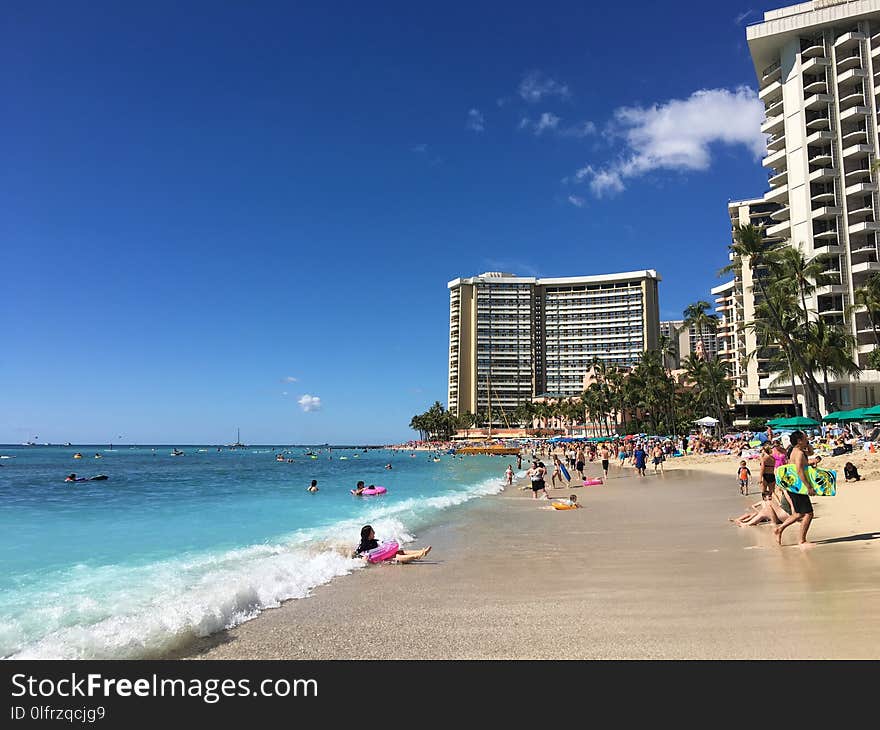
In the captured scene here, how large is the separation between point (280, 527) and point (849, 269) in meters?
56.6

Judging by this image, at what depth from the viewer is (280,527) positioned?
17578mm

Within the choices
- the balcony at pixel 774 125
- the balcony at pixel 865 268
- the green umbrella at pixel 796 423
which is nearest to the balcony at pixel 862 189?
the balcony at pixel 865 268

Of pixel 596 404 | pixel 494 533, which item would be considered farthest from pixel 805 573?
pixel 596 404

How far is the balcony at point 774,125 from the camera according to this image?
59.8 metres

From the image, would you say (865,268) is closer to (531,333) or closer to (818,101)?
(818,101)

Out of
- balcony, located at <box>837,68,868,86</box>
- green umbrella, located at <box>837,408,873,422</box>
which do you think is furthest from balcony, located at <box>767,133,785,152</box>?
green umbrella, located at <box>837,408,873,422</box>

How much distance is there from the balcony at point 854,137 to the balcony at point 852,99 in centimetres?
176

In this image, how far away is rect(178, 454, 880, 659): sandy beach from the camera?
5188mm

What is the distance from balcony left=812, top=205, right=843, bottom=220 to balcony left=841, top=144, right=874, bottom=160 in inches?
178

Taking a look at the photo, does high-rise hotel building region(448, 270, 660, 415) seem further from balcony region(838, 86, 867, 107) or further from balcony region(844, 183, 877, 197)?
balcony region(844, 183, 877, 197)

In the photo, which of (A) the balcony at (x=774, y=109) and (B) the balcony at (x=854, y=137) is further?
(A) the balcony at (x=774, y=109)

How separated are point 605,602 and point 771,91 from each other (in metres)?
69.8

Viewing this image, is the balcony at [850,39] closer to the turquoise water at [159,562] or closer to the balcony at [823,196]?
the balcony at [823,196]
